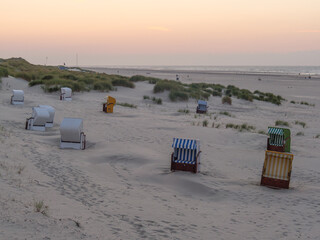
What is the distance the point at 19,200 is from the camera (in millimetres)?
6887

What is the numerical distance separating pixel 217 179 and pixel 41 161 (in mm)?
5022

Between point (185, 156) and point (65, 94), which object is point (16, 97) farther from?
point (185, 156)

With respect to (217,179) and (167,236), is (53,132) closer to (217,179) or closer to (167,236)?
(217,179)

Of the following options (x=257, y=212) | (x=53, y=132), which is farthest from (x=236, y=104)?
(x=257, y=212)

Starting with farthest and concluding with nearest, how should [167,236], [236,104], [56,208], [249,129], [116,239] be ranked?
1. [236,104]
2. [249,129]
3. [56,208]
4. [167,236]
5. [116,239]

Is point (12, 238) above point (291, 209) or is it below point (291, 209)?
above

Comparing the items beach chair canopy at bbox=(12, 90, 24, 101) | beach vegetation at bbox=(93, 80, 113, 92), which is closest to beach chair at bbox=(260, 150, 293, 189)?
beach chair canopy at bbox=(12, 90, 24, 101)

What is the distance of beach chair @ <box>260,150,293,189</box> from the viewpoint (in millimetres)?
10031

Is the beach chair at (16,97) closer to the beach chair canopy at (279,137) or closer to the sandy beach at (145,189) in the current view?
the sandy beach at (145,189)

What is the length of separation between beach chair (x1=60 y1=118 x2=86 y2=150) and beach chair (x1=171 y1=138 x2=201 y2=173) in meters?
3.66

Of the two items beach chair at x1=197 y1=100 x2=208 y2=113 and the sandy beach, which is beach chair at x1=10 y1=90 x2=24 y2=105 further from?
beach chair at x1=197 y1=100 x2=208 y2=113

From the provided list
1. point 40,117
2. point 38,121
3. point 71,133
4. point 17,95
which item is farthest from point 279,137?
point 17,95

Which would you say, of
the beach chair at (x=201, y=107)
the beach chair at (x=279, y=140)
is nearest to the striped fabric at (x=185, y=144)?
the beach chair at (x=279, y=140)

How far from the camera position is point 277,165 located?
10203 millimetres
